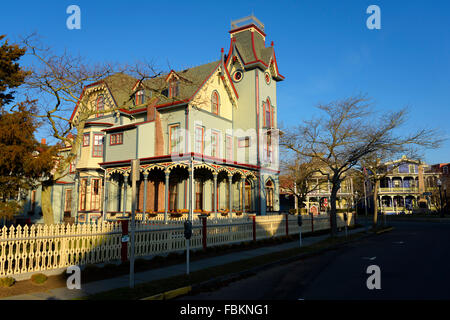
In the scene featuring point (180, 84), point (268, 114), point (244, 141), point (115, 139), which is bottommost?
point (115, 139)

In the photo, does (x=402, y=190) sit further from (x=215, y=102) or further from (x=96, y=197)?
(x=96, y=197)

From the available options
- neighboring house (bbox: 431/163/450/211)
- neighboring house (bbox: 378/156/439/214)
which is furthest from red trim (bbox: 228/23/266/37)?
neighboring house (bbox: 378/156/439/214)

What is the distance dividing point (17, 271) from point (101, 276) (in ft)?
7.23

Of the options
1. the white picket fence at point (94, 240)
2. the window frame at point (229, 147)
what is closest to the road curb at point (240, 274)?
the white picket fence at point (94, 240)

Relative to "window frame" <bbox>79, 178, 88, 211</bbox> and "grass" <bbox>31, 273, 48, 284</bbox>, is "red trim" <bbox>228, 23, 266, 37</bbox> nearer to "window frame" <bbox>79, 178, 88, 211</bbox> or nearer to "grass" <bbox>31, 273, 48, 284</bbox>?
"window frame" <bbox>79, 178, 88, 211</bbox>

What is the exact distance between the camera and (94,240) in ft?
36.3

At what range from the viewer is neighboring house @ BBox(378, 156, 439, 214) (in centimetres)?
6562

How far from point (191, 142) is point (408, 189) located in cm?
5762

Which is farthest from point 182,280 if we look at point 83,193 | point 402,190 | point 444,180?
point 402,190

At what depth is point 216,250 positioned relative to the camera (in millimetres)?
15234

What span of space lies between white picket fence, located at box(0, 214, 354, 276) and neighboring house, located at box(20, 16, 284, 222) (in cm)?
582

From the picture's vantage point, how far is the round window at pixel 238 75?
30.0 meters

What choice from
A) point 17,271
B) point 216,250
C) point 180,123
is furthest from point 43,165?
point 180,123
